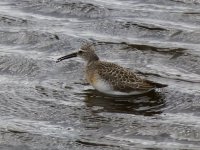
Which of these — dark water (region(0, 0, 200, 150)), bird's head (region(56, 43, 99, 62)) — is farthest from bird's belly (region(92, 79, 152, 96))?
bird's head (region(56, 43, 99, 62))

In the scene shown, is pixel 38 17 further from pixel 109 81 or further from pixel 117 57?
pixel 109 81

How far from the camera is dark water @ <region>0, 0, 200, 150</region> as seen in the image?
31.4ft

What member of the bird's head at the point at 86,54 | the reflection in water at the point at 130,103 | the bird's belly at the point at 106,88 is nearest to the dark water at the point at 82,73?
the reflection in water at the point at 130,103

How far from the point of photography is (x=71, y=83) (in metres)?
11.9

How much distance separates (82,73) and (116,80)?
1.11 metres

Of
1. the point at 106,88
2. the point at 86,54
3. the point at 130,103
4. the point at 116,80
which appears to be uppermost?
the point at 86,54

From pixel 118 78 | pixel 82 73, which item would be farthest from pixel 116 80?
pixel 82 73

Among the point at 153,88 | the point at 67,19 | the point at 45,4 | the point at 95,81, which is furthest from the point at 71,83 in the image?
the point at 45,4

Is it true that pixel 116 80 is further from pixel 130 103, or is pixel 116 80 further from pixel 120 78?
pixel 130 103

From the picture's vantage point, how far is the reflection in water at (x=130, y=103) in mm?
10750

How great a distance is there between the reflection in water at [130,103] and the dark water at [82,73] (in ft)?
0.05

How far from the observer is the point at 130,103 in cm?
1121

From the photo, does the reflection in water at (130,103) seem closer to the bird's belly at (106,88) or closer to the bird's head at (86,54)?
the bird's belly at (106,88)

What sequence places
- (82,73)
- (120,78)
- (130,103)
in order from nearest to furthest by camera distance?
(130,103), (120,78), (82,73)
